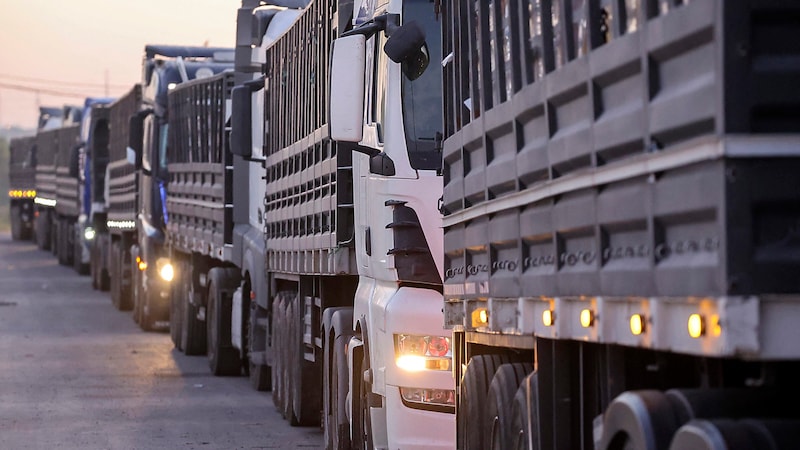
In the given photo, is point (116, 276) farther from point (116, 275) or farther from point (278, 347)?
point (278, 347)

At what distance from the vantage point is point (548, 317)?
6.80 metres

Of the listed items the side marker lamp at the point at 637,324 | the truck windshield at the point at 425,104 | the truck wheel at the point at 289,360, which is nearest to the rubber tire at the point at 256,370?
the truck wheel at the point at 289,360

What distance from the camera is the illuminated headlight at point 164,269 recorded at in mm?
27438

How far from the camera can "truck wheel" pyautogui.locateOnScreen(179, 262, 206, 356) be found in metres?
23.0

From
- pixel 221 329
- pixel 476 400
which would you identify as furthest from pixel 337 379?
pixel 221 329

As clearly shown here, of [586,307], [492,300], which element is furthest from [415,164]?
[586,307]

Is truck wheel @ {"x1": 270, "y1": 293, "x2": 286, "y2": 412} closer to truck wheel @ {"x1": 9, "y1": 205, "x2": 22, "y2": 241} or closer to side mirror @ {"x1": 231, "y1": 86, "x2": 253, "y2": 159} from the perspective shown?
side mirror @ {"x1": 231, "y1": 86, "x2": 253, "y2": 159}

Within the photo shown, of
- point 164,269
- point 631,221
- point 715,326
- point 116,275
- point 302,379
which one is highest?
point 116,275

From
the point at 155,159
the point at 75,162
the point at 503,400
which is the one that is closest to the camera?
the point at 503,400

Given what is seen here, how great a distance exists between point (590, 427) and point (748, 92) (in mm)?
2645

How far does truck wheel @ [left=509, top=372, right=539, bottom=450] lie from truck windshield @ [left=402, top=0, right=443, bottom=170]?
121 inches

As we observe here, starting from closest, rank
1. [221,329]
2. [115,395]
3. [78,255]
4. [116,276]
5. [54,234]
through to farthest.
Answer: [115,395] < [221,329] < [116,276] < [78,255] < [54,234]

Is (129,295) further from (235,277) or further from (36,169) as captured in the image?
(36,169)

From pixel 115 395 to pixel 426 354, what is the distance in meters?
8.62
